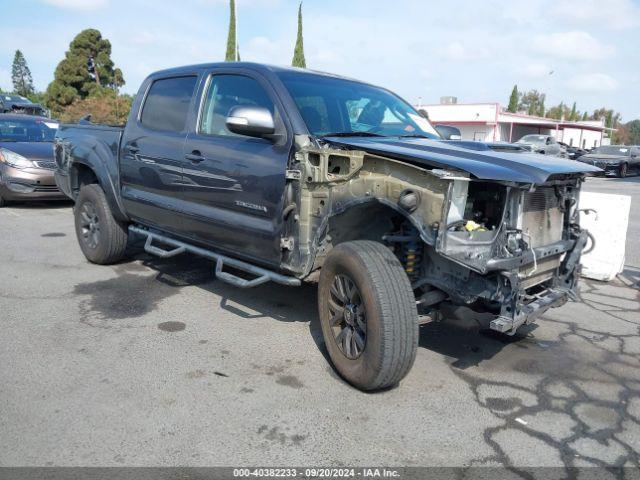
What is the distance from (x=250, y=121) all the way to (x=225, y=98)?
94cm

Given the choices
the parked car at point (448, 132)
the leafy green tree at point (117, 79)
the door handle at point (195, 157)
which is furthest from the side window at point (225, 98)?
the leafy green tree at point (117, 79)


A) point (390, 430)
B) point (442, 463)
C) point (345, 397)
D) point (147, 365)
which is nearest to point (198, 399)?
point (147, 365)

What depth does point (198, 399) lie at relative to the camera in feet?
10.5

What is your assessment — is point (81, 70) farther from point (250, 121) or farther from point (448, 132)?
point (250, 121)

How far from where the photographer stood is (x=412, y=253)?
3402 millimetres

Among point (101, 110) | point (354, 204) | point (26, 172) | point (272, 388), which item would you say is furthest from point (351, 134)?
point (101, 110)

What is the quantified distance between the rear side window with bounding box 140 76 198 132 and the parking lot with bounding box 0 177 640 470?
5.17 ft

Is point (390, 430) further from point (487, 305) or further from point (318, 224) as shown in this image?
point (318, 224)

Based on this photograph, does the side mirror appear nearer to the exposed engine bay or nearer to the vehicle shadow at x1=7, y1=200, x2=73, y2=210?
the exposed engine bay

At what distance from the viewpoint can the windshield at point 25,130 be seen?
9.95 metres

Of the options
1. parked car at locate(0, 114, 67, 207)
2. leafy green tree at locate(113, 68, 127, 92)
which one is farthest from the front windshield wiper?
leafy green tree at locate(113, 68, 127, 92)

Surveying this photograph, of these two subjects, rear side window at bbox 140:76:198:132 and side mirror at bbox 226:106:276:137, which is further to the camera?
rear side window at bbox 140:76:198:132

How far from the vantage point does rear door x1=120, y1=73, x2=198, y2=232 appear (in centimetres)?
456

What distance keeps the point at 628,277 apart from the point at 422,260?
4.03 metres
